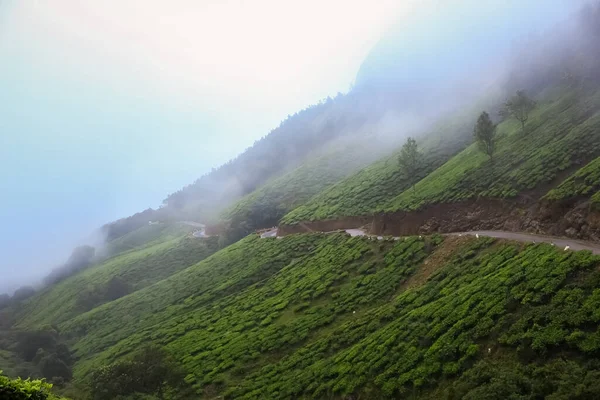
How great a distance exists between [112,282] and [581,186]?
246ft

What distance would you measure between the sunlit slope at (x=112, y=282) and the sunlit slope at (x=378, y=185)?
2629 centimetres

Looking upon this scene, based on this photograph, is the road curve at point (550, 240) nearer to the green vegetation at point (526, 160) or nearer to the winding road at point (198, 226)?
the green vegetation at point (526, 160)

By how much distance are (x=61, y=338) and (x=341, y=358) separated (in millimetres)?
51401

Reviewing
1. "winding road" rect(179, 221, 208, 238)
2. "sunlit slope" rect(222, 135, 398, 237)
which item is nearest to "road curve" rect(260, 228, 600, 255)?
"sunlit slope" rect(222, 135, 398, 237)

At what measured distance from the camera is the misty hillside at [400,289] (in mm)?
18719

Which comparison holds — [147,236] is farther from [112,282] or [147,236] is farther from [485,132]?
[485,132]

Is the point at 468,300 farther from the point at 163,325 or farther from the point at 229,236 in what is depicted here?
the point at 229,236

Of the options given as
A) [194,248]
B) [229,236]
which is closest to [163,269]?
[194,248]

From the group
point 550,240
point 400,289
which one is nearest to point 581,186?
point 550,240

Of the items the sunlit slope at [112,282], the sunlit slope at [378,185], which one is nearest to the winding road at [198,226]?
the sunlit slope at [112,282]

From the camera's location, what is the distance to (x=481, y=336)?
19156 mm

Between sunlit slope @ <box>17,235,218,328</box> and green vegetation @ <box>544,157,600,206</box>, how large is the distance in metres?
64.5

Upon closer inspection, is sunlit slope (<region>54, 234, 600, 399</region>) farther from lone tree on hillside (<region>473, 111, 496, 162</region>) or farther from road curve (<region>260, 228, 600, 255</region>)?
lone tree on hillside (<region>473, 111, 496, 162</region>)

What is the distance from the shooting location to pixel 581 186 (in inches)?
1156
